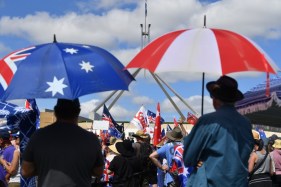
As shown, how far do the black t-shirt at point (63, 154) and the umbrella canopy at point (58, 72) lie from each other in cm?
38

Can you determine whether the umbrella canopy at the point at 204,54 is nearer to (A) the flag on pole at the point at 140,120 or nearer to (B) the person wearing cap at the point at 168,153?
(B) the person wearing cap at the point at 168,153

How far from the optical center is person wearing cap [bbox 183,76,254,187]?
4.23 m

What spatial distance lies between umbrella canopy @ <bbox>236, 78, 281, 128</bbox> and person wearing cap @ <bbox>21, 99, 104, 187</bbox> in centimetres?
497

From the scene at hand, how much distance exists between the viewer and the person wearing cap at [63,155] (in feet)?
13.8

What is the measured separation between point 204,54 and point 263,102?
545 centimetres

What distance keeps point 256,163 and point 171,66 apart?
192 inches

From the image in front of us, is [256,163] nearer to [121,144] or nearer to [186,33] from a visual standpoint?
[121,144]

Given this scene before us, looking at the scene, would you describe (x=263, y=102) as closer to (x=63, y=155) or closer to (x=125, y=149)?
(x=125, y=149)

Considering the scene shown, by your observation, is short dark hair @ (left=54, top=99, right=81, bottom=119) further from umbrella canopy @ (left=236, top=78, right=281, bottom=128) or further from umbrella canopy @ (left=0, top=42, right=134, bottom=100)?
umbrella canopy @ (left=236, top=78, right=281, bottom=128)

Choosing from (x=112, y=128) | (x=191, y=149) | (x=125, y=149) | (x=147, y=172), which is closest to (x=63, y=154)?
(x=191, y=149)

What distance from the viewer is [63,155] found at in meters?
4.22

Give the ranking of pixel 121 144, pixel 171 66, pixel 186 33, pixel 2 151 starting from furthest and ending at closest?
pixel 121 144, pixel 2 151, pixel 186 33, pixel 171 66

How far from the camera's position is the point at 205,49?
479 centimetres

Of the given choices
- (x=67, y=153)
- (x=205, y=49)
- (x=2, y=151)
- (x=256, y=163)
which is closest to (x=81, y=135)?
(x=67, y=153)
